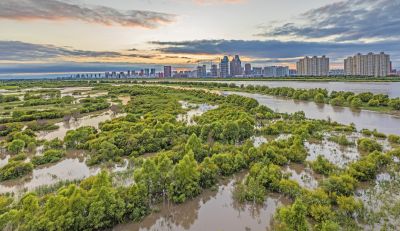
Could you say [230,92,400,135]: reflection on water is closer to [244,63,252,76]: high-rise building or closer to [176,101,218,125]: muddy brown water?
[176,101,218,125]: muddy brown water

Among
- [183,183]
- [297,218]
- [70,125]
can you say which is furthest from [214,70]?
[297,218]

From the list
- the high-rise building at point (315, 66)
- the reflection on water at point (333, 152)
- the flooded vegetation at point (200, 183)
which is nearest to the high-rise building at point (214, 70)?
the high-rise building at point (315, 66)

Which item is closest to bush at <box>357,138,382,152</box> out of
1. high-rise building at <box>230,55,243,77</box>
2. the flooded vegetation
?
the flooded vegetation

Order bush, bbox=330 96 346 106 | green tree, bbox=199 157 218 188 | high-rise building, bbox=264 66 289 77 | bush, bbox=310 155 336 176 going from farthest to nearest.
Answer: high-rise building, bbox=264 66 289 77 < bush, bbox=330 96 346 106 < bush, bbox=310 155 336 176 < green tree, bbox=199 157 218 188

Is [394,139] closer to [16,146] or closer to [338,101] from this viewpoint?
[338,101]

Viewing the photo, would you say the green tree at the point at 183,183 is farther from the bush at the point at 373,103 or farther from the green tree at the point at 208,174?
the bush at the point at 373,103

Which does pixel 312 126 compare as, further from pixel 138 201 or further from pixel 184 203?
pixel 138 201
